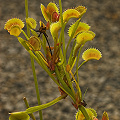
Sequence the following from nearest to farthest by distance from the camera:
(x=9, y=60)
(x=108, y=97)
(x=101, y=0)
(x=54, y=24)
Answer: (x=54, y=24), (x=108, y=97), (x=9, y=60), (x=101, y=0)

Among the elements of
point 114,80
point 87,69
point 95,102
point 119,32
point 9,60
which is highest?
point 119,32

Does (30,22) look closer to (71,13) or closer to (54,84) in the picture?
(71,13)

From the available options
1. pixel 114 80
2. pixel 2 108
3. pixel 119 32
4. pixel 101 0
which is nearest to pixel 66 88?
pixel 2 108

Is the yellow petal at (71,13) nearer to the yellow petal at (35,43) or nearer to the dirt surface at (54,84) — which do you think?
the yellow petal at (35,43)

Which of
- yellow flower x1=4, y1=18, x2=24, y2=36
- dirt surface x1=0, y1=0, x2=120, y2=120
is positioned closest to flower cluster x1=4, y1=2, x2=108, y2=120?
yellow flower x1=4, y1=18, x2=24, y2=36

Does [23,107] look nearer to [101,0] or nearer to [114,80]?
[114,80]

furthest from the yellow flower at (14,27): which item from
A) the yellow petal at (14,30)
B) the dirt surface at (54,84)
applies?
the dirt surface at (54,84)

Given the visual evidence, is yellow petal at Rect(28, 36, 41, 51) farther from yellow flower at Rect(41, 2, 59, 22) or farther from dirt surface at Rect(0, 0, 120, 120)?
dirt surface at Rect(0, 0, 120, 120)

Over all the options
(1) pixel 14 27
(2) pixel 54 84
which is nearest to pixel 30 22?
(1) pixel 14 27
